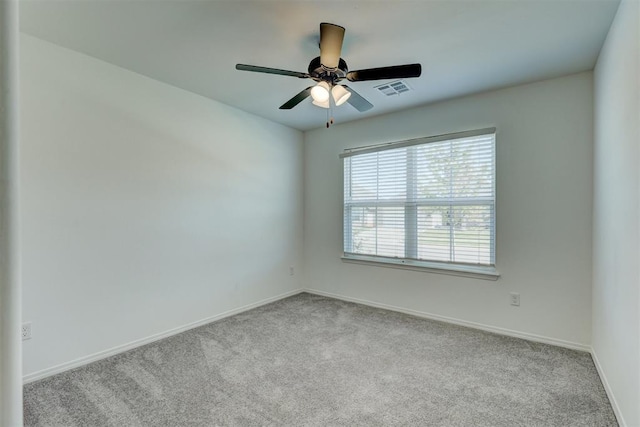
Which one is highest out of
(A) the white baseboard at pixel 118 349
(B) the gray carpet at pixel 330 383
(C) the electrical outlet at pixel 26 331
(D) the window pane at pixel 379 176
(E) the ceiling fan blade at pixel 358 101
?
(E) the ceiling fan blade at pixel 358 101

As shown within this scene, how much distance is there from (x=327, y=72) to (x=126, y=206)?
206 centimetres

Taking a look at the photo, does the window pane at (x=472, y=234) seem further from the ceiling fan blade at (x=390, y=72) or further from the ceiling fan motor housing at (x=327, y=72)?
the ceiling fan motor housing at (x=327, y=72)

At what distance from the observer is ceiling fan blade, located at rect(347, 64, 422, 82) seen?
5.99 feet

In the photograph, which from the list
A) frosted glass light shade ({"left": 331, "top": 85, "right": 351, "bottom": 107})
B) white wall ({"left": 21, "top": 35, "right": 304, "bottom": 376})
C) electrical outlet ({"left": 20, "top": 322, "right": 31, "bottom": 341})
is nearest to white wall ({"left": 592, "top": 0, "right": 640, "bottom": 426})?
frosted glass light shade ({"left": 331, "top": 85, "right": 351, "bottom": 107})

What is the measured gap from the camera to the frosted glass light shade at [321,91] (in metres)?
2.14

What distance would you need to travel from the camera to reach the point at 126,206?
2686mm

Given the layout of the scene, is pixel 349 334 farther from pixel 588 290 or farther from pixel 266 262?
pixel 588 290

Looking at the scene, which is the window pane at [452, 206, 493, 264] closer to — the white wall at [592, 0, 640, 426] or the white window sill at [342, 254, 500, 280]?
→ the white window sill at [342, 254, 500, 280]

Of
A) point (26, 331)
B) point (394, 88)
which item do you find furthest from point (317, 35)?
point (26, 331)

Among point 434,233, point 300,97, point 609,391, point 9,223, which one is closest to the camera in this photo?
point 9,223

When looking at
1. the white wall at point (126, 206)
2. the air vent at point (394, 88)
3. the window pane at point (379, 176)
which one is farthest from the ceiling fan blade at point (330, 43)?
the window pane at point (379, 176)

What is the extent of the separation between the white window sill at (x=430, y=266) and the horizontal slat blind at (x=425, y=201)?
0.06 metres

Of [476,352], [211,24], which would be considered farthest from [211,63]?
[476,352]

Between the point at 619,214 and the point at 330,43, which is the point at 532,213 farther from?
the point at 330,43
